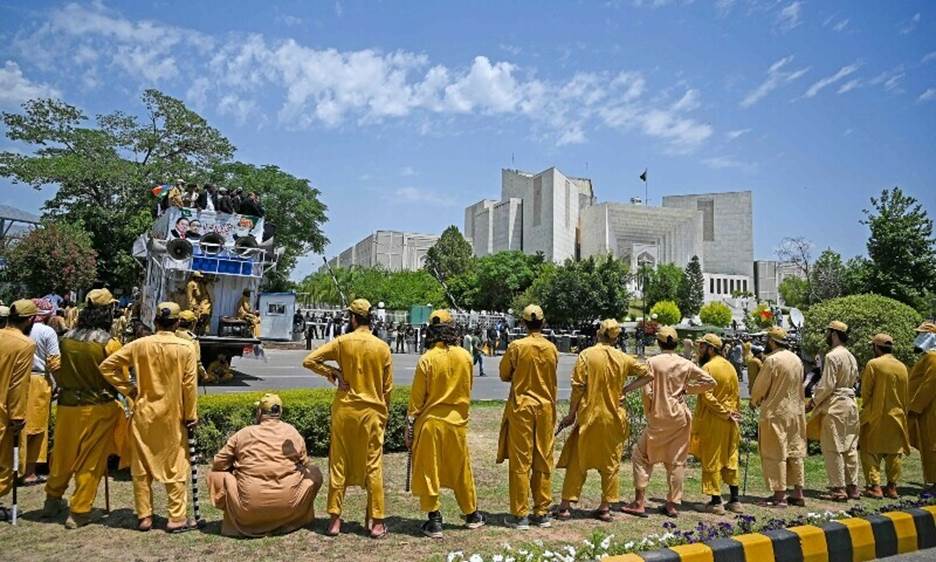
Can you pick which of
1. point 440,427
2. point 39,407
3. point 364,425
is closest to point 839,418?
point 440,427

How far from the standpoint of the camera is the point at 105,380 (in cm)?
473

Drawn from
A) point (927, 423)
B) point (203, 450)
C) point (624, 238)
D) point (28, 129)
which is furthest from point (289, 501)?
point (624, 238)

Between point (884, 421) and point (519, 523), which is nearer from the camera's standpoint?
point (519, 523)

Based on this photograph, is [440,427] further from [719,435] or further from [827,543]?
[827,543]

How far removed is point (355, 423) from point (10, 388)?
2.64 meters

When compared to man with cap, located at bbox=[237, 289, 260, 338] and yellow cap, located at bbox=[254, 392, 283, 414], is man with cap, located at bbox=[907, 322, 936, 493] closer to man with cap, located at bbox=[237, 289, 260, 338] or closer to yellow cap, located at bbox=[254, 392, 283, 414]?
yellow cap, located at bbox=[254, 392, 283, 414]

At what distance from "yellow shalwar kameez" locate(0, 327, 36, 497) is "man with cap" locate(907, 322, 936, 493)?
8.13m

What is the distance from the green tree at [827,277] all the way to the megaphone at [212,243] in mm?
31379

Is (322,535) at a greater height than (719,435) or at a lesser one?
lesser

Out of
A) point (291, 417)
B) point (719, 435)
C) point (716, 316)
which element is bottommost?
point (291, 417)

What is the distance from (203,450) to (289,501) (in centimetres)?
263

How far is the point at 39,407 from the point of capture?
18.9ft

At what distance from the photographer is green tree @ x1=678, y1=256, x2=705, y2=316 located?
73375 mm

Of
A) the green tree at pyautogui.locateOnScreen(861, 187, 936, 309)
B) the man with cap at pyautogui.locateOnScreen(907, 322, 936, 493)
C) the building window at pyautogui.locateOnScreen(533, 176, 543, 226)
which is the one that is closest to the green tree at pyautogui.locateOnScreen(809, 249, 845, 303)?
the green tree at pyautogui.locateOnScreen(861, 187, 936, 309)
